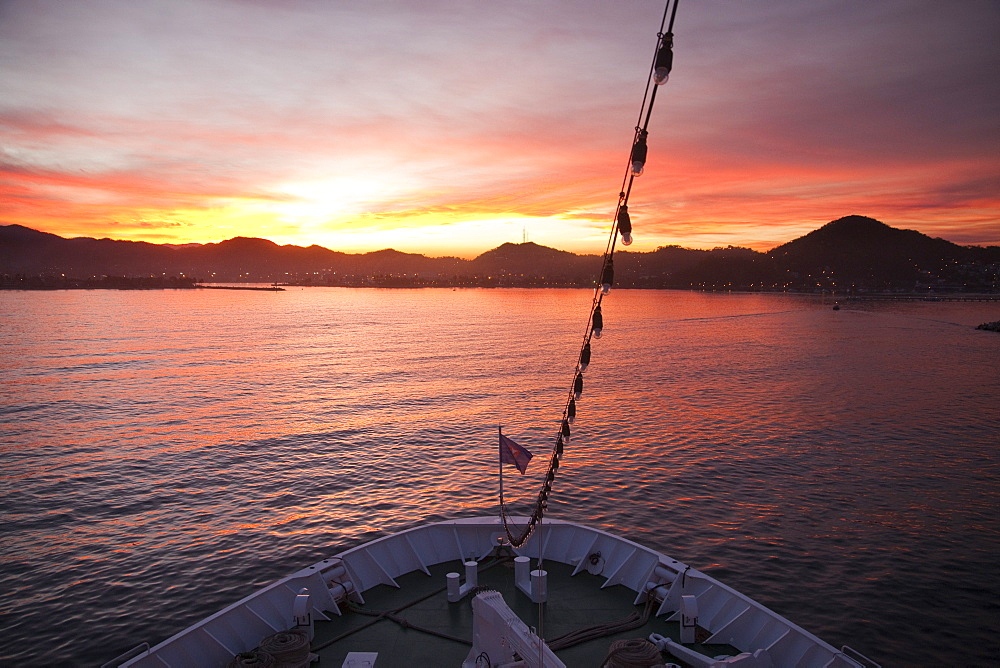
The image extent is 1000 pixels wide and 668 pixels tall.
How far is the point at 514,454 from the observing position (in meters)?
14.8

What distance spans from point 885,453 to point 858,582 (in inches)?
975

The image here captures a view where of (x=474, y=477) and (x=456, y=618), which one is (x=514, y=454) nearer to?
(x=456, y=618)

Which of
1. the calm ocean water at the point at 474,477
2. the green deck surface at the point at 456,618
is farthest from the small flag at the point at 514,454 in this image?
the calm ocean water at the point at 474,477

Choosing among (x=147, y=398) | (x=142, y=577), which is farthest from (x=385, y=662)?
(x=147, y=398)

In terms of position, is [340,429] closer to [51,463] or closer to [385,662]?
[51,463]

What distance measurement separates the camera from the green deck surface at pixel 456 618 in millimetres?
13383

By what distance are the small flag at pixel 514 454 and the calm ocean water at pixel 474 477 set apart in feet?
47.6

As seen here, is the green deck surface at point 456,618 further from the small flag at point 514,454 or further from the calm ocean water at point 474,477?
the calm ocean water at point 474,477

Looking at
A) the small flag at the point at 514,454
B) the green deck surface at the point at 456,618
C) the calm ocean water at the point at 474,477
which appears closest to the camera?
the green deck surface at the point at 456,618

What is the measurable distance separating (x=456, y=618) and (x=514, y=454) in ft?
15.0

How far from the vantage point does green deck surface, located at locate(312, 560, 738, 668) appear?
43.9 ft

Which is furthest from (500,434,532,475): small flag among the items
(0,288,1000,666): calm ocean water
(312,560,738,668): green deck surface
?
(0,288,1000,666): calm ocean water

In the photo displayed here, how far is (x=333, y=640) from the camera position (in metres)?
13.8

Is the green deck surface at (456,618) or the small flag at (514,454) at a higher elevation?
the small flag at (514,454)
